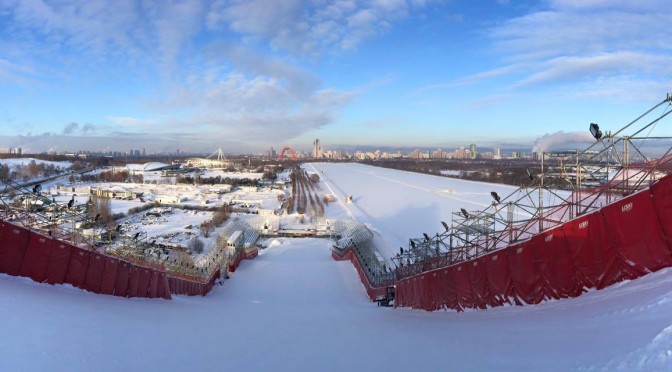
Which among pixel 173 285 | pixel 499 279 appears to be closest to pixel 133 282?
pixel 173 285

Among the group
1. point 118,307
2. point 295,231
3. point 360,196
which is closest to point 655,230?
point 118,307

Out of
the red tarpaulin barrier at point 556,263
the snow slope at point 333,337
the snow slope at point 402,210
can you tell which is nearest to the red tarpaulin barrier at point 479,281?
the snow slope at point 333,337

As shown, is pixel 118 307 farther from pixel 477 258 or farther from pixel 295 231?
pixel 295 231

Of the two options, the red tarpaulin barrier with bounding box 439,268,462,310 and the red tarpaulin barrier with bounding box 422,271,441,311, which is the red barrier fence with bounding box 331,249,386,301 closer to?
the red tarpaulin barrier with bounding box 422,271,441,311

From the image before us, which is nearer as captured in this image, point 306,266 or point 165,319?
point 165,319

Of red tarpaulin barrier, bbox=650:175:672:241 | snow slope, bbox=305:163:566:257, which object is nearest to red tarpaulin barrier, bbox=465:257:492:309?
red tarpaulin barrier, bbox=650:175:672:241

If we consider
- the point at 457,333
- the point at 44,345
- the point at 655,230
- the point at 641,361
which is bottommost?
the point at 457,333
